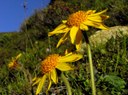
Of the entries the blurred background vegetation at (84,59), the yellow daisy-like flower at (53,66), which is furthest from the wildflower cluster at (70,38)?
the blurred background vegetation at (84,59)

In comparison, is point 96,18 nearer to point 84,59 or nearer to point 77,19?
point 77,19

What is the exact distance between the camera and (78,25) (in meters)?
1.79

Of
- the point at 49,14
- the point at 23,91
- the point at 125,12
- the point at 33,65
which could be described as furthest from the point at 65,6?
the point at 23,91

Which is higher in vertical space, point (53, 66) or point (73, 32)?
point (73, 32)

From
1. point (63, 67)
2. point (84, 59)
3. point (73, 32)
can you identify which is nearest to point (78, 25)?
point (73, 32)

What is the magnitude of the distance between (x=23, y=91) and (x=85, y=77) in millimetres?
855

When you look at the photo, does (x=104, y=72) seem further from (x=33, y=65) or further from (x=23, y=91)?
(x=33, y=65)

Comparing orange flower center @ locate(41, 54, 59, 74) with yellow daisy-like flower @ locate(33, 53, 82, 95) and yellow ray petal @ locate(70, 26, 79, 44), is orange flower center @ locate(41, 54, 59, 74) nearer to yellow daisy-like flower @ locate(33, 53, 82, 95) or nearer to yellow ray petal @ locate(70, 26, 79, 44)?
yellow daisy-like flower @ locate(33, 53, 82, 95)

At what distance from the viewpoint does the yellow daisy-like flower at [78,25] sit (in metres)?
1.71

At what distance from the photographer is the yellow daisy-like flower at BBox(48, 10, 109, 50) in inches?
67.4

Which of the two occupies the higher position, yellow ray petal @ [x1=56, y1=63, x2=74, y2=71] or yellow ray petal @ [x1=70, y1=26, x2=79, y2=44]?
yellow ray petal @ [x1=70, y1=26, x2=79, y2=44]

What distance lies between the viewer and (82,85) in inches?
157

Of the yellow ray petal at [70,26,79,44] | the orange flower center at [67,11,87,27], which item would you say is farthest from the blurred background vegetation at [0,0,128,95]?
the yellow ray petal at [70,26,79,44]

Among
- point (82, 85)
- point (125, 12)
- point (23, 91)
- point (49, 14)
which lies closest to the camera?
point (82, 85)
